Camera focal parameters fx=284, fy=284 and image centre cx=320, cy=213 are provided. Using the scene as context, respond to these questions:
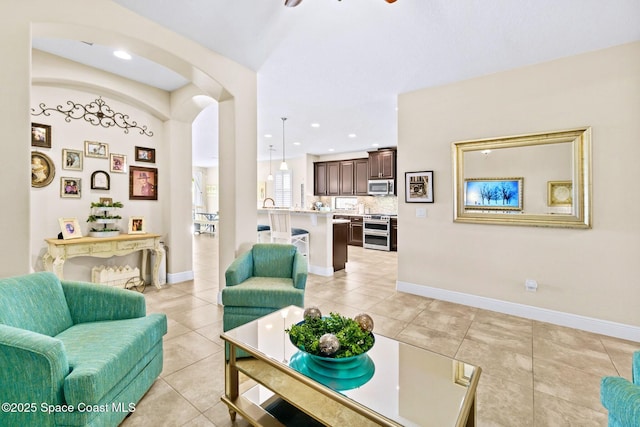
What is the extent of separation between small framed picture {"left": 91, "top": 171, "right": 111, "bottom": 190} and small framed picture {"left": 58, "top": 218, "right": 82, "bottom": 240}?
486 millimetres

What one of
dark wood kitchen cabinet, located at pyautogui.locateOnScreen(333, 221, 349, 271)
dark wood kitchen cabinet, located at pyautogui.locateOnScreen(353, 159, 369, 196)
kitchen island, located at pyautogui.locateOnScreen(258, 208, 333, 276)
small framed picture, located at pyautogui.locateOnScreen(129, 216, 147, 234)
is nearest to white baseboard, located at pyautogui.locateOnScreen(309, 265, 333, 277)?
kitchen island, located at pyautogui.locateOnScreen(258, 208, 333, 276)

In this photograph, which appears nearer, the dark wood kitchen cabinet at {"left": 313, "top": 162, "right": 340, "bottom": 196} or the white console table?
the white console table

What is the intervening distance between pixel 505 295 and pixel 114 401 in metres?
3.65

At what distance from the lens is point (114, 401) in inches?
57.7

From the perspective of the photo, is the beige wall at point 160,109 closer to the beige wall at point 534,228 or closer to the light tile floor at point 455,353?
the light tile floor at point 455,353

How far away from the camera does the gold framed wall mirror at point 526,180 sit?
112 inches

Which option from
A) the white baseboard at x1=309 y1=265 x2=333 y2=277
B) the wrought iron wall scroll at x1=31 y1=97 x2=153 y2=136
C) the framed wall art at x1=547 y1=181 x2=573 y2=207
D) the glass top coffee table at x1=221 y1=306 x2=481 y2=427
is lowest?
the white baseboard at x1=309 y1=265 x2=333 y2=277

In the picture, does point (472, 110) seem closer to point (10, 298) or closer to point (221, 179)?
point (221, 179)

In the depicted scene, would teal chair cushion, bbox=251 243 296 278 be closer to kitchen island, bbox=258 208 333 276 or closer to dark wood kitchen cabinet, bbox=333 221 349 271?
kitchen island, bbox=258 208 333 276

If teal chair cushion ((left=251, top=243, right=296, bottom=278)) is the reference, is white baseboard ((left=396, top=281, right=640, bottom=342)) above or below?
below

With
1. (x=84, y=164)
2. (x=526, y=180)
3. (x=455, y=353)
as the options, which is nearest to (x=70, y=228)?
(x=84, y=164)

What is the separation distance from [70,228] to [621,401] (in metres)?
4.67

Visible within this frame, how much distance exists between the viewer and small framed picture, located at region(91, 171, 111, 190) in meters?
3.62

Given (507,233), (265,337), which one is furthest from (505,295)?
(265,337)
